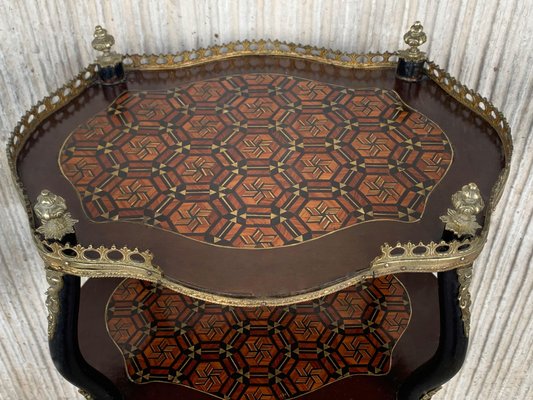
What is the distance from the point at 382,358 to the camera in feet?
11.7

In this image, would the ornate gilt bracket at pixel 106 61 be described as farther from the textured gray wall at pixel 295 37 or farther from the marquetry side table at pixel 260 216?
the textured gray wall at pixel 295 37

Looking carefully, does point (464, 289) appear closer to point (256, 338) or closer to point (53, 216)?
point (256, 338)

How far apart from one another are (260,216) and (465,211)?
87 centimetres

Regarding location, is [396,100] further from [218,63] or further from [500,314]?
[500,314]

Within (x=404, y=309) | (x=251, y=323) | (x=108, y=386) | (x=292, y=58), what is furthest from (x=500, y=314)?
(x=108, y=386)

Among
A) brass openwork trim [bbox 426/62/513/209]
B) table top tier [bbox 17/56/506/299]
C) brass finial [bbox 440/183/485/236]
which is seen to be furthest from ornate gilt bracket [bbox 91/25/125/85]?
brass finial [bbox 440/183/485/236]

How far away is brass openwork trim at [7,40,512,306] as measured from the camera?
2684mm

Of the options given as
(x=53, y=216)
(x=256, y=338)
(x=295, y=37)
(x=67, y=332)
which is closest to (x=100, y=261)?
(x=53, y=216)

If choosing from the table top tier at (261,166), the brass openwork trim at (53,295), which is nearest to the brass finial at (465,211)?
the table top tier at (261,166)

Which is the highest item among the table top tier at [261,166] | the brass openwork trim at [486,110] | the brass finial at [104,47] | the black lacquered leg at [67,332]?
the brass finial at [104,47]

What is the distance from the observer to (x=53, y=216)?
2.61 metres

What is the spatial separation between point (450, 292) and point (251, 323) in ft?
4.40

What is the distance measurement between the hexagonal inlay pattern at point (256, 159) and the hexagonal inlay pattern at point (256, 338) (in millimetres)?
1060

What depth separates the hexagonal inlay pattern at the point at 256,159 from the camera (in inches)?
114
